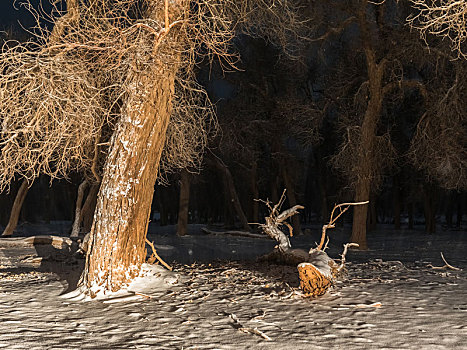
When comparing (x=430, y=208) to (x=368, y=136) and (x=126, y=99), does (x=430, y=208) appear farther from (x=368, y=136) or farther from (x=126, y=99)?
(x=126, y=99)

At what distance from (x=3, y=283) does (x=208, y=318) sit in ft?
15.9

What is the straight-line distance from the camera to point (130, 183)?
698 centimetres

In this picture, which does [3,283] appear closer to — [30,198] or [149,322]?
[149,322]

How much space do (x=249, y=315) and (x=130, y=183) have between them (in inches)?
111

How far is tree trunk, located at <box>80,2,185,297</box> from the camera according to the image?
6.88m

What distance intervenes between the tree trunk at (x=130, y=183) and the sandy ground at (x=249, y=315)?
0.62m

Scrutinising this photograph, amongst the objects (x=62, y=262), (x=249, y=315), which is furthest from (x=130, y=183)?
(x=62, y=262)

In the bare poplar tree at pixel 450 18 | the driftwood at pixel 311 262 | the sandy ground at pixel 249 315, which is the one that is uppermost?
the bare poplar tree at pixel 450 18

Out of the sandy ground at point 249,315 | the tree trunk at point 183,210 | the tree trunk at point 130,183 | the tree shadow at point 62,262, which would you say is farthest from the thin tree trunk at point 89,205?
the tree trunk at point 130,183

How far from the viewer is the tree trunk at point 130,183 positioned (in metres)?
6.88

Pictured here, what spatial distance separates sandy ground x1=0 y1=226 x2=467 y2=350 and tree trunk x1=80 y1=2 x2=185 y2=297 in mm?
619

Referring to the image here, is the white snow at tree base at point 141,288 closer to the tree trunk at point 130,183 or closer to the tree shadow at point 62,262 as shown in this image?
the tree trunk at point 130,183

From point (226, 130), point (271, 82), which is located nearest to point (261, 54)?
point (271, 82)

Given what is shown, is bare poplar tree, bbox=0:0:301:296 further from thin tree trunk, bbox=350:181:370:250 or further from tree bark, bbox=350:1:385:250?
thin tree trunk, bbox=350:181:370:250
